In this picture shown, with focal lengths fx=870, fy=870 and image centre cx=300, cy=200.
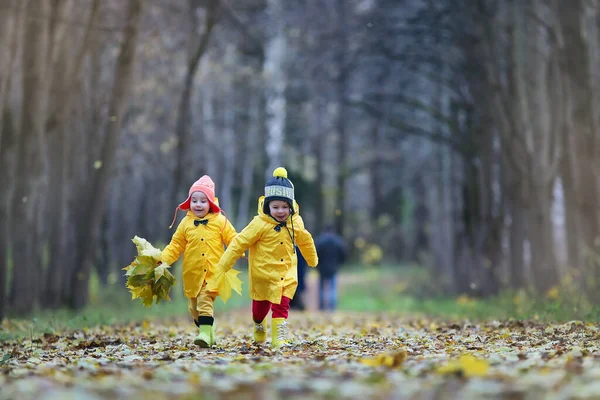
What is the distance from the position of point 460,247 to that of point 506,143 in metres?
5.84

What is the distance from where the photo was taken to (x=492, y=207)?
2272cm

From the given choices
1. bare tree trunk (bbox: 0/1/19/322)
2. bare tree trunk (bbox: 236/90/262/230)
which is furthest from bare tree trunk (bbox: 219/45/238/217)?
bare tree trunk (bbox: 0/1/19/322)

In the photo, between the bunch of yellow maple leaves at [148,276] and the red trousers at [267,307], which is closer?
the red trousers at [267,307]

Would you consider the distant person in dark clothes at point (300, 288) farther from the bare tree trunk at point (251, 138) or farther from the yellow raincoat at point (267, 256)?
the bare tree trunk at point (251, 138)

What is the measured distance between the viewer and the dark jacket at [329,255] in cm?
2356

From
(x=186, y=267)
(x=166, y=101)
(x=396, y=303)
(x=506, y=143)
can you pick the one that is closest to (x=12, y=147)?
(x=186, y=267)

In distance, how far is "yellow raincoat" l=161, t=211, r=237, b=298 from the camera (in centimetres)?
991

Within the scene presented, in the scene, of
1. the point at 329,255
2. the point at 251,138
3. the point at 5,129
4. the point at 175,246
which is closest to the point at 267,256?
the point at 175,246

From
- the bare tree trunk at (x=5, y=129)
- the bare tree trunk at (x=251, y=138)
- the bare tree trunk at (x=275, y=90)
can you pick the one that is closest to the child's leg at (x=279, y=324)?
the bare tree trunk at (x=5, y=129)

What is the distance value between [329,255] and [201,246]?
14.0 meters

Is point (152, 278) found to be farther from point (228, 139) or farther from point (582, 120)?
point (228, 139)

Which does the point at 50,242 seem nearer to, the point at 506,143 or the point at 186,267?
the point at 186,267

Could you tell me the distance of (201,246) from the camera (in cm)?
994

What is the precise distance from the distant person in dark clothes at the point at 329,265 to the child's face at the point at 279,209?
13.9 m
